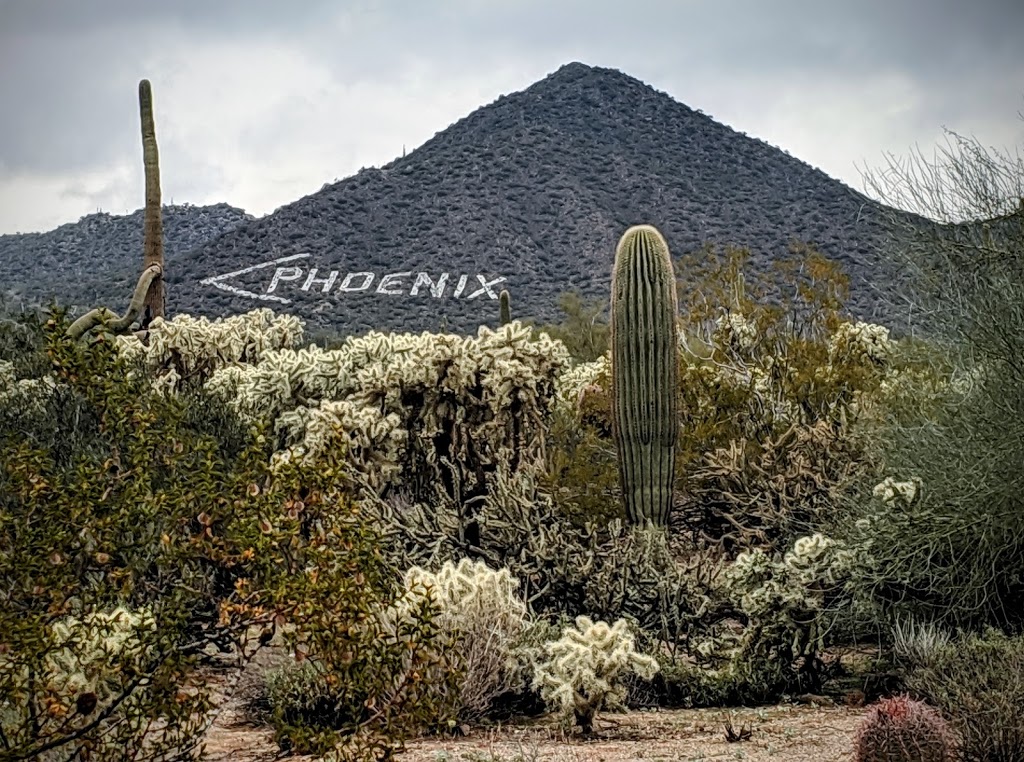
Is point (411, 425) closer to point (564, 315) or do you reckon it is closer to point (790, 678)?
point (790, 678)

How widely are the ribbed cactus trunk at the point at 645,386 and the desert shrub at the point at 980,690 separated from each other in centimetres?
335

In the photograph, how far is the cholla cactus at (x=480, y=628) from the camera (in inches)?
296

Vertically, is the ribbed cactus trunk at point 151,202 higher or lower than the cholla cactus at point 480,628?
higher

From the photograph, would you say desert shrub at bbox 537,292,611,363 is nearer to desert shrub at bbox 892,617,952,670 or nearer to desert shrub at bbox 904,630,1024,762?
desert shrub at bbox 892,617,952,670

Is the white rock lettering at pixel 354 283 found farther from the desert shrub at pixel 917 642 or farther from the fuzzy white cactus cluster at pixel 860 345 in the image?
the desert shrub at pixel 917 642

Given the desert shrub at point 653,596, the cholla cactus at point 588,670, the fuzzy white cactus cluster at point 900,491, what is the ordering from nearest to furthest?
the cholla cactus at point 588,670, the fuzzy white cactus cluster at point 900,491, the desert shrub at point 653,596

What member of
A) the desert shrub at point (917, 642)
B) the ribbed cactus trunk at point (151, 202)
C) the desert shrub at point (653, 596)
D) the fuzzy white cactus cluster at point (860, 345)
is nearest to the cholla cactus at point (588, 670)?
the desert shrub at point (653, 596)

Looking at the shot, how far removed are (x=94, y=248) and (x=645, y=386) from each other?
42.7 meters

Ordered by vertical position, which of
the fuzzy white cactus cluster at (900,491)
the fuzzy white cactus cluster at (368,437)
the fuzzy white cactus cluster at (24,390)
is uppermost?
→ the fuzzy white cactus cluster at (24,390)

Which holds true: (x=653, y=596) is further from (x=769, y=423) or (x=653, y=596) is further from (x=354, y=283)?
(x=354, y=283)

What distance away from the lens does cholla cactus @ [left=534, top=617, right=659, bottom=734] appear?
7223 mm

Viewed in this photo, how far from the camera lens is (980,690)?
20.1 feet

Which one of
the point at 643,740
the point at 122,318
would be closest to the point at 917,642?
the point at 643,740

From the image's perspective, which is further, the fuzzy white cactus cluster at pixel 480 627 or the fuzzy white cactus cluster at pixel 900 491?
the fuzzy white cactus cluster at pixel 900 491
